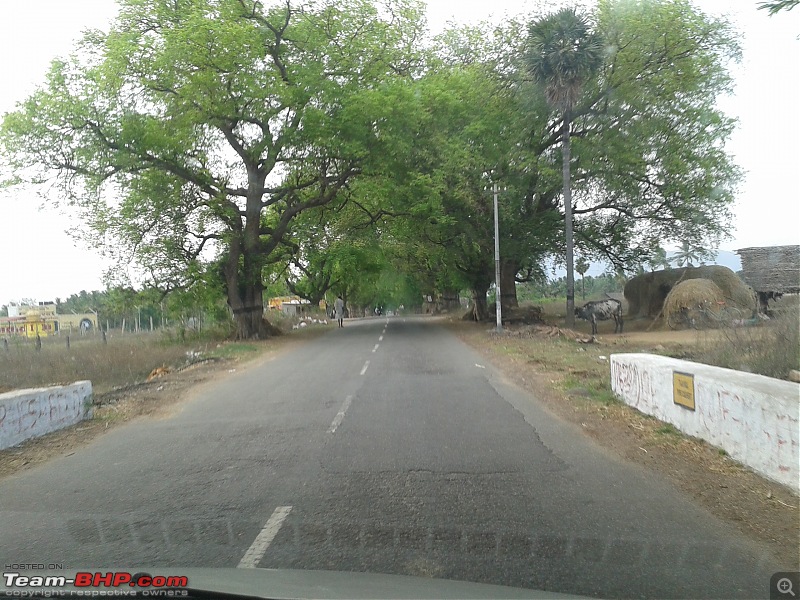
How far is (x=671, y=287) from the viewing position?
31.0 m

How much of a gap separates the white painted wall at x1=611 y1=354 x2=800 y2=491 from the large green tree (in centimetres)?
1746

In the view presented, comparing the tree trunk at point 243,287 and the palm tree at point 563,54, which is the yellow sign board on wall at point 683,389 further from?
the tree trunk at point 243,287

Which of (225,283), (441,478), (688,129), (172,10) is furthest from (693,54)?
(441,478)

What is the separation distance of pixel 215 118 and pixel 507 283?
52.2 ft

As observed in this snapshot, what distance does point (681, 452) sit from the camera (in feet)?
24.3

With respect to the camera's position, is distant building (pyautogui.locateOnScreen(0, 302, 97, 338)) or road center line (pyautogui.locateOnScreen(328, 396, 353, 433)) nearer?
road center line (pyautogui.locateOnScreen(328, 396, 353, 433))

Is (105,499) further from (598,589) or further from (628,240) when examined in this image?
(628,240)

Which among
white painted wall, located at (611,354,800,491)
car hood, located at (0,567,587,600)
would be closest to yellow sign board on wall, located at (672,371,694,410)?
white painted wall, located at (611,354,800,491)

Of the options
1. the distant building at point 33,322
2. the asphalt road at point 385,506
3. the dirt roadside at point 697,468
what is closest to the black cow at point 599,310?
the dirt roadside at point 697,468

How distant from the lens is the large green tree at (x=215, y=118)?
21859 mm

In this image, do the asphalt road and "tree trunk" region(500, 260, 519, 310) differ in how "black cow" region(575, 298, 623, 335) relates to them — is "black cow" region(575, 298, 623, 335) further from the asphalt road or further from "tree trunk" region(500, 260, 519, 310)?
the asphalt road

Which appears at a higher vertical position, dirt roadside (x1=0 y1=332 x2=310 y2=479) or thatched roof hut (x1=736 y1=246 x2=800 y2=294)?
thatched roof hut (x1=736 y1=246 x2=800 y2=294)

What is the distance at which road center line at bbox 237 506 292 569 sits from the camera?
459 centimetres

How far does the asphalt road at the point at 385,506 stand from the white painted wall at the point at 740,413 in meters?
1.00
